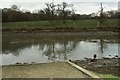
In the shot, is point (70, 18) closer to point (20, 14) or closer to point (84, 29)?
point (20, 14)

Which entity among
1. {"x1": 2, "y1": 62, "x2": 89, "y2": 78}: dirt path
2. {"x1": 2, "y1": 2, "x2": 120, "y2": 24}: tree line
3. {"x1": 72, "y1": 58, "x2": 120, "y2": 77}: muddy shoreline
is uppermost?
{"x1": 2, "y1": 2, "x2": 120, "y2": 24}: tree line

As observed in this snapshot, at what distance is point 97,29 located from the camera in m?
61.3

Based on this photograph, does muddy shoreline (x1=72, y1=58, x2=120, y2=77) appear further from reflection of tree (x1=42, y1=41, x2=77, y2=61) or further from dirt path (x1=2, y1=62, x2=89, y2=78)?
reflection of tree (x1=42, y1=41, x2=77, y2=61)

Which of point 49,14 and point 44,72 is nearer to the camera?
point 44,72

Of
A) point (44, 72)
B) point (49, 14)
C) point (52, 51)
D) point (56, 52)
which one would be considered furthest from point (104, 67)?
point (49, 14)

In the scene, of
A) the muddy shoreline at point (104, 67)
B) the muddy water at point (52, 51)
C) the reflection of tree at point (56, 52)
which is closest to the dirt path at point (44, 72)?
the muddy shoreline at point (104, 67)

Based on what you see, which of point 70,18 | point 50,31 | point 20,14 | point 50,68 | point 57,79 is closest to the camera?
point 57,79

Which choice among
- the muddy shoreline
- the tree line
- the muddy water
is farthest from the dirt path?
the tree line

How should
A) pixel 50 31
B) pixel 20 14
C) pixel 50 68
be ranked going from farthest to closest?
1. pixel 20 14
2. pixel 50 31
3. pixel 50 68

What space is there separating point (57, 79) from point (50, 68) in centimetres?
258

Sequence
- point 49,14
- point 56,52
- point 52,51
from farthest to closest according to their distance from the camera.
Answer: point 49,14 < point 52,51 < point 56,52

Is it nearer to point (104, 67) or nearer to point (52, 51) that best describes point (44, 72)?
point (104, 67)

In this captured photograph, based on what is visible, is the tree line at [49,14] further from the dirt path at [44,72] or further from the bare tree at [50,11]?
the dirt path at [44,72]

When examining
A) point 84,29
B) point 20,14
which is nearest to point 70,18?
point 20,14
